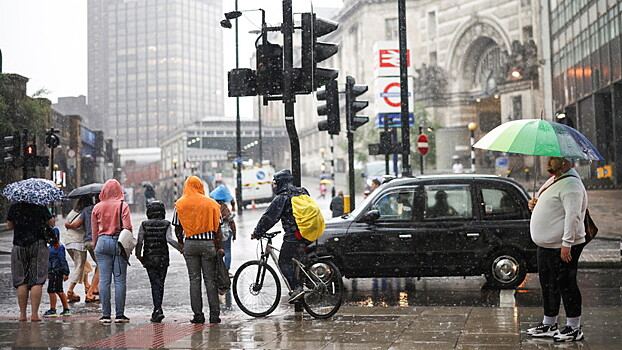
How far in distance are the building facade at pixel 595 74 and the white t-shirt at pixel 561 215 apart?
1288 inches

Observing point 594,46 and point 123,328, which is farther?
point 594,46

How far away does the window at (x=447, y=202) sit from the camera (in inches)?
499

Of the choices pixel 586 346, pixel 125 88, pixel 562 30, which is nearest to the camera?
pixel 586 346

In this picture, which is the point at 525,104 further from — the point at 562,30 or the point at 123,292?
the point at 123,292

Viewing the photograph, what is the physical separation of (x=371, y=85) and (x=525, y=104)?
38530mm

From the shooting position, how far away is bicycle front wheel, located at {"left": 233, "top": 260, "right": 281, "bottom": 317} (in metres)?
10.1

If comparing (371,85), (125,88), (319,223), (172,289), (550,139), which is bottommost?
(172,289)

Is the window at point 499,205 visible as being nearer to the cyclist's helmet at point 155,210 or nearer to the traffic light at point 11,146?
the cyclist's helmet at point 155,210

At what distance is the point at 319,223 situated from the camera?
9953mm

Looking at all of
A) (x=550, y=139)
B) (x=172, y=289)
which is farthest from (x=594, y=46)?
(x=550, y=139)

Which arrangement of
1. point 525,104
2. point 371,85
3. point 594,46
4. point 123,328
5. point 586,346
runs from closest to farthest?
point 586,346
point 123,328
point 594,46
point 525,104
point 371,85

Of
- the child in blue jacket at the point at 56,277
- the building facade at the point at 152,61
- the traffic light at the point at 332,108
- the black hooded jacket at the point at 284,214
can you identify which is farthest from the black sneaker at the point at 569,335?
the building facade at the point at 152,61

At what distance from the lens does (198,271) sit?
9.77m

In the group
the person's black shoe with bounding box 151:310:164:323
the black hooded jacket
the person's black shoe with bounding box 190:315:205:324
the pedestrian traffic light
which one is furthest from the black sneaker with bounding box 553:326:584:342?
the pedestrian traffic light
